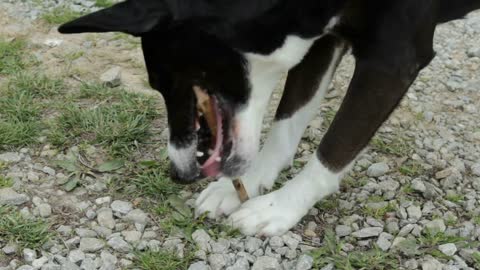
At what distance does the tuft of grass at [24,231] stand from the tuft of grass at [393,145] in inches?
53.3

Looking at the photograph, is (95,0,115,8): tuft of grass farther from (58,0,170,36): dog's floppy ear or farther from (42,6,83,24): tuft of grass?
(58,0,170,36): dog's floppy ear

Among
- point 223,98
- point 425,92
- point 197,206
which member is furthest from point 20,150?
point 425,92

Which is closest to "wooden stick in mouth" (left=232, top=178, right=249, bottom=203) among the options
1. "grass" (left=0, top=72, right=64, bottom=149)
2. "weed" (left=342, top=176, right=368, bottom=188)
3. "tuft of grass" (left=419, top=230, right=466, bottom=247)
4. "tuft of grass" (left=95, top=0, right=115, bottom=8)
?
"weed" (left=342, top=176, right=368, bottom=188)

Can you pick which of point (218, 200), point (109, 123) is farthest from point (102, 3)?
point (218, 200)

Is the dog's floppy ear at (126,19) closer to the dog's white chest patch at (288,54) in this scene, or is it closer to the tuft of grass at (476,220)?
the dog's white chest patch at (288,54)

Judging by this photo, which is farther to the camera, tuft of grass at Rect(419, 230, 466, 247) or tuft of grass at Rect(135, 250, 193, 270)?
tuft of grass at Rect(419, 230, 466, 247)

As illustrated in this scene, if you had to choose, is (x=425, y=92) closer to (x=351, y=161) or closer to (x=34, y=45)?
(x=351, y=161)

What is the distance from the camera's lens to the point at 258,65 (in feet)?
8.55

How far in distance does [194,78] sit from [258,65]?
211 millimetres

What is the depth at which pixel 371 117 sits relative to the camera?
8.78ft

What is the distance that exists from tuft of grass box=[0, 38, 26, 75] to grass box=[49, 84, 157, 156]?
49cm

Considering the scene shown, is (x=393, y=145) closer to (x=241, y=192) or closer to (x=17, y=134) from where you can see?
(x=241, y=192)

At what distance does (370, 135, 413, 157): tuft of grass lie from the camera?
130 inches

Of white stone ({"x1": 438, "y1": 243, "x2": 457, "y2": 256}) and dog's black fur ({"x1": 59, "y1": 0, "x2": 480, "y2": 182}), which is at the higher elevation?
dog's black fur ({"x1": 59, "y1": 0, "x2": 480, "y2": 182})
